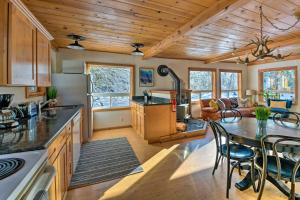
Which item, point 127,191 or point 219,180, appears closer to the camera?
point 127,191

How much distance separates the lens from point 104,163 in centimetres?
278

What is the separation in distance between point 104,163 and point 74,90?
1860 mm

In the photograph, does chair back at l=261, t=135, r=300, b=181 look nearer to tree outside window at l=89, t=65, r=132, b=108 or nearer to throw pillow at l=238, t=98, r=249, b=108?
tree outside window at l=89, t=65, r=132, b=108

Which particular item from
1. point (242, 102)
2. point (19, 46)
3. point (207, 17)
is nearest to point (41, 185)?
point (19, 46)

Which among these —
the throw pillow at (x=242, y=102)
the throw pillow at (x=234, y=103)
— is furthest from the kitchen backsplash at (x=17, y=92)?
the throw pillow at (x=242, y=102)

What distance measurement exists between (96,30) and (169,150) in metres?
2.83

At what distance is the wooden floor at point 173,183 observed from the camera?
6.41 feet

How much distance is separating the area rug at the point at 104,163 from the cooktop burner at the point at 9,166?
1.39m

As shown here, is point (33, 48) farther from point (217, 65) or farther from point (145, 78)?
point (217, 65)

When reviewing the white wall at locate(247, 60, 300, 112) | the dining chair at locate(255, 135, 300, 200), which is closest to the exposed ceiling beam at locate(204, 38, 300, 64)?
the white wall at locate(247, 60, 300, 112)

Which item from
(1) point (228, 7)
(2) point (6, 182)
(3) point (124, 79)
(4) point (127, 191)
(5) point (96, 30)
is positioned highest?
(5) point (96, 30)

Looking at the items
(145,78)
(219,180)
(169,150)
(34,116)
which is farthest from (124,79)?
(219,180)

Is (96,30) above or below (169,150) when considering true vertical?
above

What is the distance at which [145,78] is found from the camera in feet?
18.2
